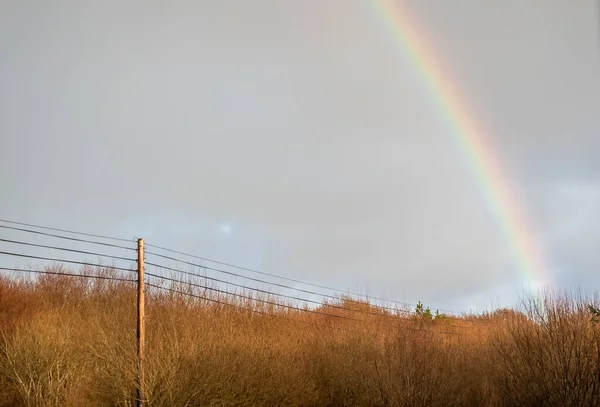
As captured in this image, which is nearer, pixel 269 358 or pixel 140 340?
pixel 140 340

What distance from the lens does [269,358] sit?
2256 centimetres

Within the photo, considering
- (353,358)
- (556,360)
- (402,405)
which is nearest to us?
(556,360)

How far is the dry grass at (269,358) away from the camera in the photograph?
1659 centimetres

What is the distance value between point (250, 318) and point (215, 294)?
2.30 meters

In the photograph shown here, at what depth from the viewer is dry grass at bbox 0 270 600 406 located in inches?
653

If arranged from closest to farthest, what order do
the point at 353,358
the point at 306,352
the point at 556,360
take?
the point at 556,360 → the point at 353,358 → the point at 306,352

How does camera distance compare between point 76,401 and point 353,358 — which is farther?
point 353,358

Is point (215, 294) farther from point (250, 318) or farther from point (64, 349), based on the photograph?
point (64, 349)

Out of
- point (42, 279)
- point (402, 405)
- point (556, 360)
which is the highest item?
point (42, 279)

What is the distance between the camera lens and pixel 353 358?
23.8 meters

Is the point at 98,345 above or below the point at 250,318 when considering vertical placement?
below

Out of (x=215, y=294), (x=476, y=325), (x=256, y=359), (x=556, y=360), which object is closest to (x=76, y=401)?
(x=256, y=359)

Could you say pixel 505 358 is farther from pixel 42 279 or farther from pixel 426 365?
pixel 42 279

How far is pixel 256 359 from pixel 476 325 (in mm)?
18533
